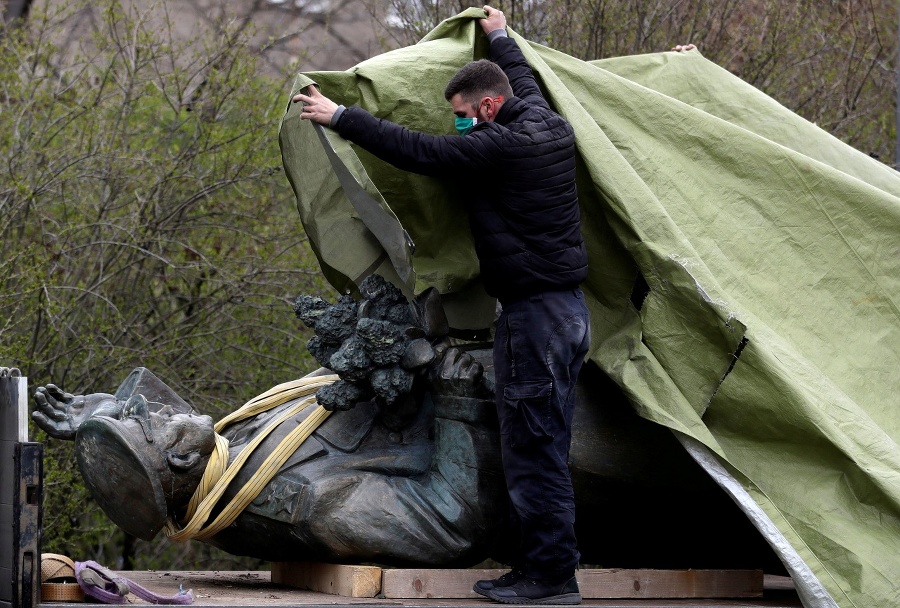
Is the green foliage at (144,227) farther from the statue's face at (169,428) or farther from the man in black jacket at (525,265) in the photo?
the man in black jacket at (525,265)

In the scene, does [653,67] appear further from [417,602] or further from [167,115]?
[167,115]

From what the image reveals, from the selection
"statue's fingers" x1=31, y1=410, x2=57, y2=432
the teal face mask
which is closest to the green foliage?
"statue's fingers" x1=31, y1=410, x2=57, y2=432

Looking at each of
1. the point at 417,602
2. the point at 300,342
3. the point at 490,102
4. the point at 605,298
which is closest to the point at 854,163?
the point at 605,298

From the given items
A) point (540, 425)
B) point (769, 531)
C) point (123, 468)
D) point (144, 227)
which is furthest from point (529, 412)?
point (144, 227)

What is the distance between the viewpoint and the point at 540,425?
11.9ft

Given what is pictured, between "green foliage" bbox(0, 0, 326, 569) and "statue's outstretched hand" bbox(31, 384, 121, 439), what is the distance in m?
2.86

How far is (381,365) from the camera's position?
155 inches

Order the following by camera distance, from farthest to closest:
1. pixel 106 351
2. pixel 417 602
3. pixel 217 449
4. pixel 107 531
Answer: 1. pixel 107 531
2. pixel 106 351
3. pixel 217 449
4. pixel 417 602

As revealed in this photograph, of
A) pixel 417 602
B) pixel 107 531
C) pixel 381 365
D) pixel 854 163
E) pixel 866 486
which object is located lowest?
pixel 107 531

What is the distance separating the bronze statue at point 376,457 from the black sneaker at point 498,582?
0.18 meters

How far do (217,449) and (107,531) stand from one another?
3684 millimetres

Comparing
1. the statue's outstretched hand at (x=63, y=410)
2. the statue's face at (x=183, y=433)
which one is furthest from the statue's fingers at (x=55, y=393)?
the statue's face at (x=183, y=433)

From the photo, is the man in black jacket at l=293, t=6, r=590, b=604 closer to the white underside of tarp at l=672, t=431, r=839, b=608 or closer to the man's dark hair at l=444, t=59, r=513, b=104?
the man's dark hair at l=444, t=59, r=513, b=104

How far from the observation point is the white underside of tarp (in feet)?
11.8
